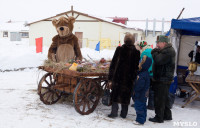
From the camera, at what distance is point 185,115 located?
4.96 m

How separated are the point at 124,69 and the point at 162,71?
2.56ft

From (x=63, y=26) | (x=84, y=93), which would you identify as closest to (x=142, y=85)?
(x=84, y=93)

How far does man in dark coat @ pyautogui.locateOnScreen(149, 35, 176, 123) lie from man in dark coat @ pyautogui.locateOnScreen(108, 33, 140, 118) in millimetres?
452

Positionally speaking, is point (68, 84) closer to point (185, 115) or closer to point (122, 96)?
point (122, 96)

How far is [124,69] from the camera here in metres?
4.07

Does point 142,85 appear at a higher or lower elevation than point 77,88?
higher

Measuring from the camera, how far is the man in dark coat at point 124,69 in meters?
4.05

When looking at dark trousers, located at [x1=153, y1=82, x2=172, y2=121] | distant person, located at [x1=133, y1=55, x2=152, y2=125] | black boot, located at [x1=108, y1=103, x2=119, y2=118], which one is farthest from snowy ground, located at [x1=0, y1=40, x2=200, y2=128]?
distant person, located at [x1=133, y1=55, x2=152, y2=125]

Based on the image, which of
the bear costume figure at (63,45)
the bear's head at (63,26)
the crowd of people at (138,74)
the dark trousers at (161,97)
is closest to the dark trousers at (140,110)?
the crowd of people at (138,74)

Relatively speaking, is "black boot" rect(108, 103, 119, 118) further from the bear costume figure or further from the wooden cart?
the bear costume figure

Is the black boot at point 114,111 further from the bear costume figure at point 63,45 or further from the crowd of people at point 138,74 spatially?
the bear costume figure at point 63,45

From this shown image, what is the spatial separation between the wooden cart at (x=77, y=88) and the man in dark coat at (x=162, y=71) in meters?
1.14

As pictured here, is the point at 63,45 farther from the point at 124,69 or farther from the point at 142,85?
the point at 142,85

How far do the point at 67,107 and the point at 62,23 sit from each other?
224 cm
